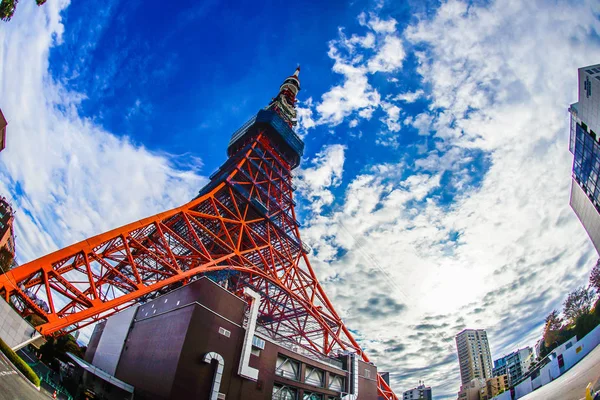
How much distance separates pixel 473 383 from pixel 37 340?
11364 cm

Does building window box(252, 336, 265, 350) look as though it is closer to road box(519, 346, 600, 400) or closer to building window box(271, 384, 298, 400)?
building window box(271, 384, 298, 400)

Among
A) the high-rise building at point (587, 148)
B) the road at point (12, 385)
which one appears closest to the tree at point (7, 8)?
the road at point (12, 385)

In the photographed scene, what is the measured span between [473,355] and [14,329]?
176194mm

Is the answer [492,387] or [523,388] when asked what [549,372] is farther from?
[492,387]

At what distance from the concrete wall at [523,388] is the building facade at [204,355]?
3408 centimetres

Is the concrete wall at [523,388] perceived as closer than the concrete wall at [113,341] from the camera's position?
No

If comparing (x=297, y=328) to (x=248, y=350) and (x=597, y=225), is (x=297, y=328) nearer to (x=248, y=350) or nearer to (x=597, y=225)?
(x=248, y=350)

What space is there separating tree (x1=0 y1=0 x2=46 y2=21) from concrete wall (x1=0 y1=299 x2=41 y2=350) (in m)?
12.1

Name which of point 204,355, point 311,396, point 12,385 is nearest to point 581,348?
point 311,396

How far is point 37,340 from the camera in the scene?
1569 centimetres

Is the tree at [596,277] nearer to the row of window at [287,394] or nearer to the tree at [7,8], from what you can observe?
the row of window at [287,394]

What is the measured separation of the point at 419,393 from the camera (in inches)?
5458

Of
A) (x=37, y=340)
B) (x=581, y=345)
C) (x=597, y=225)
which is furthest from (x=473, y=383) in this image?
(x=37, y=340)

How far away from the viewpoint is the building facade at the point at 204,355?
61.8ft
